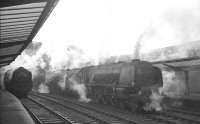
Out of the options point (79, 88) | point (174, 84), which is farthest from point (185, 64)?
point (79, 88)

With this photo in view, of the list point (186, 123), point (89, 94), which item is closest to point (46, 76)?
point (89, 94)

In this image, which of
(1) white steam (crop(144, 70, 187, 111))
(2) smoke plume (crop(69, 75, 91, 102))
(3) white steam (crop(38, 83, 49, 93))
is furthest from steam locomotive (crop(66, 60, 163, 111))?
(3) white steam (crop(38, 83, 49, 93))

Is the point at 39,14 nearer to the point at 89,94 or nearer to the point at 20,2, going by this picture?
the point at 20,2

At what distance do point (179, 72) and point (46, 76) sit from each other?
1840 centimetres

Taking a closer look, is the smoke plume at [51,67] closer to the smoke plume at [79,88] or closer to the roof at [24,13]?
the smoke plume at [79,88]

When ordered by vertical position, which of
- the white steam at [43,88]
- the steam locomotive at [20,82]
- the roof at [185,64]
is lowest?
the white steam at [43,88]

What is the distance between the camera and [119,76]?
14750mm

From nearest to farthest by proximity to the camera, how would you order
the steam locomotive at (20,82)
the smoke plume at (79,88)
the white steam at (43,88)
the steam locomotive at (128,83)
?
the steam locomotive at (128,83) < the smoke plume at (79,88) < the steam locomotive at (20,82) < the white steam at (43,88)

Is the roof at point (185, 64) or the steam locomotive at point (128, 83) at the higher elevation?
the roof at point (185, 64)

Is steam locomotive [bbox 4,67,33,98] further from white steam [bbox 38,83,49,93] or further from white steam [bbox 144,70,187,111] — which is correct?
white steam [bbox 144,70,187,111]

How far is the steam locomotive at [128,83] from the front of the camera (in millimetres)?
13148

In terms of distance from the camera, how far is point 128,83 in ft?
45.0

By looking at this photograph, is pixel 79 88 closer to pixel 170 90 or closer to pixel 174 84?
pixel 170 90

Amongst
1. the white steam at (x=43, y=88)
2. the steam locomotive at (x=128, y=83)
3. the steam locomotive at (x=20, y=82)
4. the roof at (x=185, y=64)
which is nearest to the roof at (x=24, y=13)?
the steam locomotive at (x=128, y=83)
